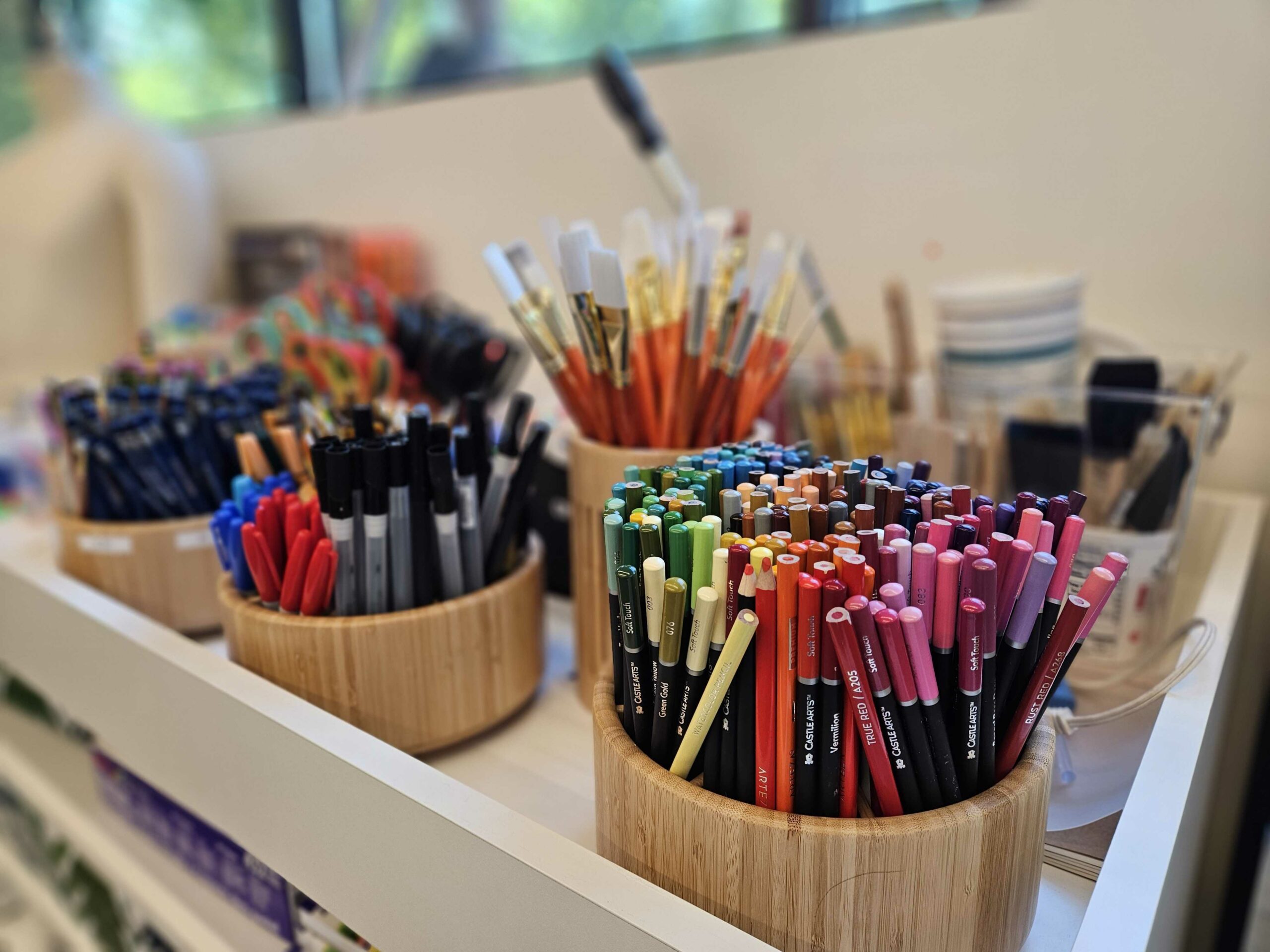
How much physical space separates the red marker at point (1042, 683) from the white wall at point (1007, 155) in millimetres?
482

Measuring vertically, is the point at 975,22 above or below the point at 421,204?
above

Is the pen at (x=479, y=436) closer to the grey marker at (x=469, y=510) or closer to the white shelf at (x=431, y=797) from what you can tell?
the grey marker at (x=469, y=510)

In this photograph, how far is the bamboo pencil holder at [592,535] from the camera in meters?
0.51

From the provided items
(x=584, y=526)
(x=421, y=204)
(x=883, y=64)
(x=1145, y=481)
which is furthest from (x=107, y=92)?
(x=1145, y=481)

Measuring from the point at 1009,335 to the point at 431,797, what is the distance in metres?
0.52

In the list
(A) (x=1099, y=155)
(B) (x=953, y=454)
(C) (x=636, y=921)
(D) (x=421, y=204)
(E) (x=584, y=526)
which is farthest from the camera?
(D) (x=421, y=204)

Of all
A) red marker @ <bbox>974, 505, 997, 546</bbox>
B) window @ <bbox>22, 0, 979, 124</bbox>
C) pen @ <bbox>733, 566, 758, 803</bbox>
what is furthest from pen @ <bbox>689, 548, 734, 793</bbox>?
window @ <bbox>22, 0, 979, 124</bbox>

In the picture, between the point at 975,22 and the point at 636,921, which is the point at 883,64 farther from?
the point at 636,921

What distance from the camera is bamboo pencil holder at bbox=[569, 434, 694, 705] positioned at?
1.66 feet

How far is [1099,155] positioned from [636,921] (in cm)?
75

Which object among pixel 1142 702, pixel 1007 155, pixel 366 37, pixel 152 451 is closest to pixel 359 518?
pixel 152 451

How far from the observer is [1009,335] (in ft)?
2.13

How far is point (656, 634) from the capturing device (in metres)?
0.35

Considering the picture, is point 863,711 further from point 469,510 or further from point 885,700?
point 469,510
